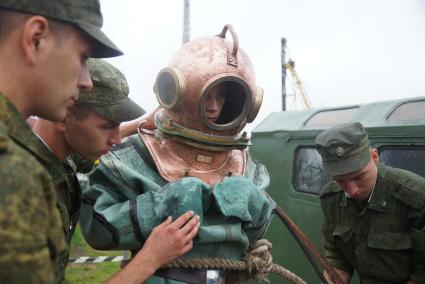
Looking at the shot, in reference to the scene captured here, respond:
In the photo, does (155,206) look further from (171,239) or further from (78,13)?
(78,13)

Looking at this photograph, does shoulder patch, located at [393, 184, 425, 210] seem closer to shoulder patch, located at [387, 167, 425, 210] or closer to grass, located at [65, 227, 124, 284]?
shoulder patch, located at [387, 167, 425, 210]

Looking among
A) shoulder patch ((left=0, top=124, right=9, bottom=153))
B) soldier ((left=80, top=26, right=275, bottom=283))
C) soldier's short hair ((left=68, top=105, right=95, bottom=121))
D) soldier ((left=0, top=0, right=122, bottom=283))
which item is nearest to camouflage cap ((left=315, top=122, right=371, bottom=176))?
soldier ((left=80, top=26, right=275, bottom=283))

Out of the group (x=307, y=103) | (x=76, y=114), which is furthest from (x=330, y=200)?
(x=307, y=103)

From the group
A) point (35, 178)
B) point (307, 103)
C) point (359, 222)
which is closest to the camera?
point (35, 178)

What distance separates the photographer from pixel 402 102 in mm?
3668

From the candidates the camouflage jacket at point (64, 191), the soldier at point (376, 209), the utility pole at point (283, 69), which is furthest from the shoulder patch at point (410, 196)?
the utility pole at point (283, 69)

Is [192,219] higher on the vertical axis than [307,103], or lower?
higher

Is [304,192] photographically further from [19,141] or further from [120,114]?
[19,141]

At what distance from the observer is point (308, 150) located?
4.47m

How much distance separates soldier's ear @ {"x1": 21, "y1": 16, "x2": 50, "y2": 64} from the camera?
2.78 feet

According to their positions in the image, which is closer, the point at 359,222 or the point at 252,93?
the point at 252,93

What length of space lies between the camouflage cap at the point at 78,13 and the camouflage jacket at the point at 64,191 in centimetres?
33

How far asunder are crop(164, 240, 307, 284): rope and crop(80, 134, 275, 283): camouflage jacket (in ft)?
0.12

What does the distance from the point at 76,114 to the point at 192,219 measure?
63 cm
